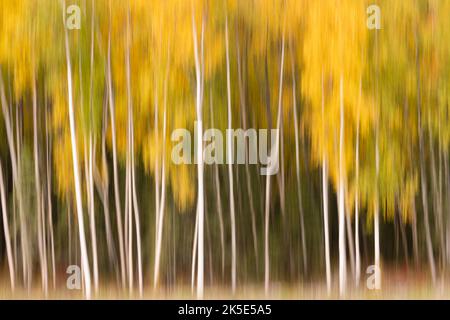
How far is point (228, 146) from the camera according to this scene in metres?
7.79

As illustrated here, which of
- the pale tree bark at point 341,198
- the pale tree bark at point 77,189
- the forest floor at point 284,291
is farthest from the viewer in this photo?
the pale tree bark at point 341,198

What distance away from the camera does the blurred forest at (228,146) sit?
788cm

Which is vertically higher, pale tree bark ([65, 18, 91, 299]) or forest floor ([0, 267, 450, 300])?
pale tree bark ([65, 18, 91, 299])

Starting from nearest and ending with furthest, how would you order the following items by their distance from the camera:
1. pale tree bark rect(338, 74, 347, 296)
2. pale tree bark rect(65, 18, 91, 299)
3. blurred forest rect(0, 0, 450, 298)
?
pale tree bark rect(65, 18, 91, 299) < blurred forest rect(0, 0, 450, 298) < pale tree bark rect(338, 74, 347, 296)

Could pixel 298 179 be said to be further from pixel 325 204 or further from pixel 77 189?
→ pixel 77 189

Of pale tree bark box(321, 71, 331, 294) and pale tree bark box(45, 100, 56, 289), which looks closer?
pale tree bark box(45, 100, 56, 289)

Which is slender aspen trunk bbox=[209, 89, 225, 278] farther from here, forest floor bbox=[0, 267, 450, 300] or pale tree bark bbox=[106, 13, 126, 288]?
pale tree bark bbox=[106, 13, 126, 288]

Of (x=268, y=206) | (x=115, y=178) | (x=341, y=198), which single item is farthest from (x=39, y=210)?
(x=341, y=198)

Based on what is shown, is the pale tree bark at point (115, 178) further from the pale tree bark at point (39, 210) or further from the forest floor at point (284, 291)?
the pale tree bark at point (39, 210)

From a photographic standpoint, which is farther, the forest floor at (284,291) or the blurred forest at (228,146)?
the blurred forest at (228,146)

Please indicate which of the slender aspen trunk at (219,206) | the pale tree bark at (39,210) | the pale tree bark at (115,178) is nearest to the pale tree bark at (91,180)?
the pale tree bark at (115,178)

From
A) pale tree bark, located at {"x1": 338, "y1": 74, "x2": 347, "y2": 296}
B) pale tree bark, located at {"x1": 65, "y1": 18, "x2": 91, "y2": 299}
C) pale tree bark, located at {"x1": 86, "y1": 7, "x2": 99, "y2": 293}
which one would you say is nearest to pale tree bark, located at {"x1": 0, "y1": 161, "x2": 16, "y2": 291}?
pale tree bark, located at {"x1": 65, "y1": 18, "x2": 91, "y2": 299}

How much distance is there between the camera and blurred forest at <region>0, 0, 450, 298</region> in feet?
25.8

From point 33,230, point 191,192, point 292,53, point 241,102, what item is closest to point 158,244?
point 191,192
